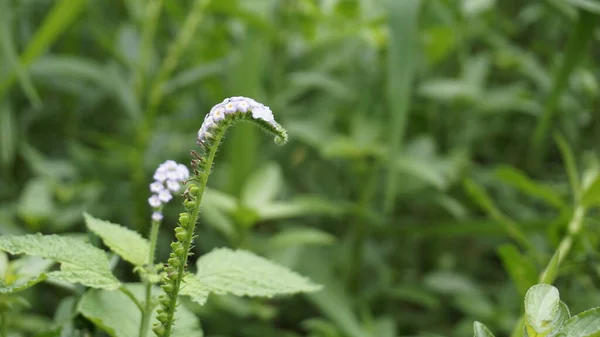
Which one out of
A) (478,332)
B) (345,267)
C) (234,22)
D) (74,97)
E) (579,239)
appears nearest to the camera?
(478,332)

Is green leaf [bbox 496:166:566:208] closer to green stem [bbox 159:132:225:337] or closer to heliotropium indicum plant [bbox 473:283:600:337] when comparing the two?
heliotropium indicum plant [bbox 473:283:600:337]

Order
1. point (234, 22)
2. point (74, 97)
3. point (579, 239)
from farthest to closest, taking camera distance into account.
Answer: point (234, 22) < point (74, 97) < point (579, 239)

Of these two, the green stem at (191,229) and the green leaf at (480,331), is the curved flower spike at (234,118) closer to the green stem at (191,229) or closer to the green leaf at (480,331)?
the green stem at (191,229)

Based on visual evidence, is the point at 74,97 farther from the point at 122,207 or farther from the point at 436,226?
the point at 436,226

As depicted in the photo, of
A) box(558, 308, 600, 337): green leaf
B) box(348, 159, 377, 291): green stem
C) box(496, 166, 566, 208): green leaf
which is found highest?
box(348, 159, 377, 291): green stem

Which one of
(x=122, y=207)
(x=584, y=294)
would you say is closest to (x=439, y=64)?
(x=584, y=294)

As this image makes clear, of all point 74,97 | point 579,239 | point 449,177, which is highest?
point 74,97

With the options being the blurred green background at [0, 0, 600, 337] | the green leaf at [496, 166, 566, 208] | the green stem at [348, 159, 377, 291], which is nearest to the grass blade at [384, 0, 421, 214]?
the blurred green background at [0, 0, 600, 337]

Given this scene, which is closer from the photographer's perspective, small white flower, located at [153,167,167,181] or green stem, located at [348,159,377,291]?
small white flower, located at [153,167,167,181]
